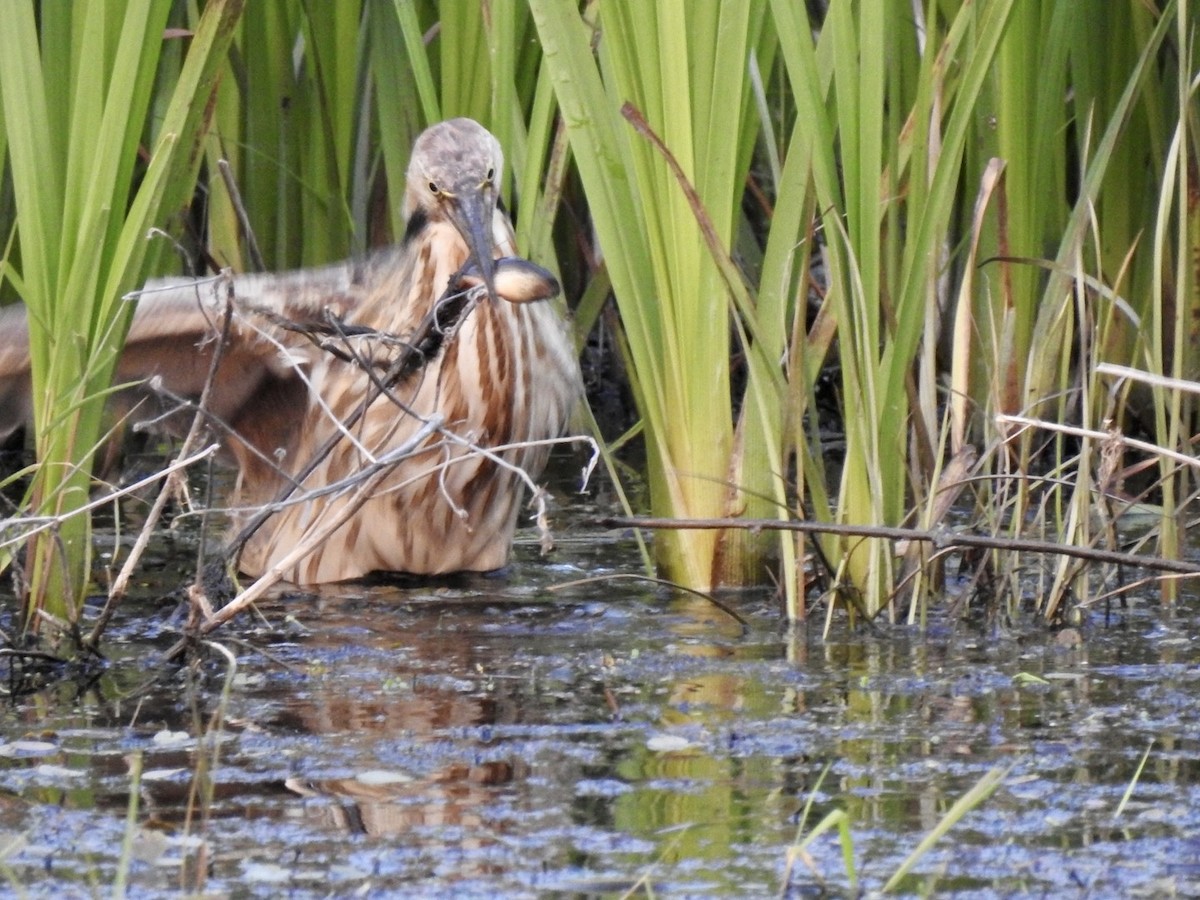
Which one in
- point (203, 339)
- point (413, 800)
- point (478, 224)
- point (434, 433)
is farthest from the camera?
point (434, 433)

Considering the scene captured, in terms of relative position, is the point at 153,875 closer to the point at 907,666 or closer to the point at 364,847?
the point at 364,847

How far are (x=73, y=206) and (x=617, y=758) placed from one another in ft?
4.70

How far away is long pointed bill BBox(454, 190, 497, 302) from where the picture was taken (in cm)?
434

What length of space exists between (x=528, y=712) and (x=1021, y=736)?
0.75 metres

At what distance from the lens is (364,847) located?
2.42m

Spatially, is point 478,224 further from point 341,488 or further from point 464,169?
point 341,488

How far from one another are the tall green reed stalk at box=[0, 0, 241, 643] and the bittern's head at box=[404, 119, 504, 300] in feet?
3.28

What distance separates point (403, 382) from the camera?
470 centimetres

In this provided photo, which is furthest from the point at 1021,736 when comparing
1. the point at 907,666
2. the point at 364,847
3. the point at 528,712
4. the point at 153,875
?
the point at 153,875

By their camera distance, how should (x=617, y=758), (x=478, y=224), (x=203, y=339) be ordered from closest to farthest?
(x=617, y=758), (x=203, y=339), (x=478, y=224)

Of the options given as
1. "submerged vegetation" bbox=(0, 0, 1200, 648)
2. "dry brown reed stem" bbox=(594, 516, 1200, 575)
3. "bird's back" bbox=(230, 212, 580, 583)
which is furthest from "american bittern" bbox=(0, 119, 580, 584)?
"dry brown reed stem" bbox=(594, 516, 1200, 575)

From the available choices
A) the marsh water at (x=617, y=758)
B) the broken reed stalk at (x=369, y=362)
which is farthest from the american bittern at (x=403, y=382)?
the marsh water at (x=617, y=758)

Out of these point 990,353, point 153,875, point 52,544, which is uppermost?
point 990,353

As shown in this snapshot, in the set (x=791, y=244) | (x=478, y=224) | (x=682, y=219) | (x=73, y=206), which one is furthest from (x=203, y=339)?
(x=791, y=244)
